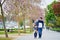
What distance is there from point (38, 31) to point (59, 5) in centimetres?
3255

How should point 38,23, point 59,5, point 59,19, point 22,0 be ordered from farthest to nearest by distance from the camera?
point 59,19 → point 59,5 → point 22,0 → point 38,23

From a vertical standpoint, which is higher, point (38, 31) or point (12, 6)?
point (12, 6)

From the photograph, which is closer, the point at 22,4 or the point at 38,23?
the point at 38,23

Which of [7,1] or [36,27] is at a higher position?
[7,1]

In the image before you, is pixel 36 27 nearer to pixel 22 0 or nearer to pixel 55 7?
pixel 22 0

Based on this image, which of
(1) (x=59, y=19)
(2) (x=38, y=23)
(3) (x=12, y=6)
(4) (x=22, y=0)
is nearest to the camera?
(2) (x=38, y=23)

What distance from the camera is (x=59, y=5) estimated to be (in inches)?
2175

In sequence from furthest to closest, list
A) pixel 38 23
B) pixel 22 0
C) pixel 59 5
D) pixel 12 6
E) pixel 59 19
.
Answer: pixel 59 19 → pixel 59 5 → pixel 12 6 → pixel 22 0 → pixel 38 23

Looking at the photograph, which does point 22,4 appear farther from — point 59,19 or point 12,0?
point 59,19

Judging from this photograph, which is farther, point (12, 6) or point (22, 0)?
point (12, 6)

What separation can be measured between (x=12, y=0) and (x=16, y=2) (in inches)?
22.1

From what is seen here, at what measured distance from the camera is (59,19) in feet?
200

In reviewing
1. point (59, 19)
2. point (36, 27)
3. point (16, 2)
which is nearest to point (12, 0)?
point (16, 2)

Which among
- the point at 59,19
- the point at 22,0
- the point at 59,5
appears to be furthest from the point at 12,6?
the point at 59,19
